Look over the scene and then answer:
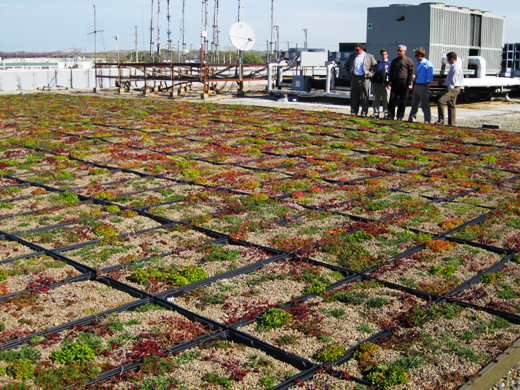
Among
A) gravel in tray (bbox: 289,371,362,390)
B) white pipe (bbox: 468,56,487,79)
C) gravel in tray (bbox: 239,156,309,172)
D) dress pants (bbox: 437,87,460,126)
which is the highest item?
white pipe (bbox: 468,56,487,79)

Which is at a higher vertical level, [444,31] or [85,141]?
[444,31]

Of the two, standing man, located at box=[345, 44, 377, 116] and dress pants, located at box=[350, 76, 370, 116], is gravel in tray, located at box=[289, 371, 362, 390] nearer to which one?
standing man, located at box=[345, 44, 377, 116]

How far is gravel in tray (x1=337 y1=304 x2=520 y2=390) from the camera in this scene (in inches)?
119

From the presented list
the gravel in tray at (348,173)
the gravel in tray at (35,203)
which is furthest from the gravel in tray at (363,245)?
the gravel in tray at (35,203)

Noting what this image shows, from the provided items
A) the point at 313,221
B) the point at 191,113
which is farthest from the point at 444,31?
the point at 313,221

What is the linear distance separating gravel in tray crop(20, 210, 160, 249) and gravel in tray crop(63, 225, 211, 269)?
0.20m

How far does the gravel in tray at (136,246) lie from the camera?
4762 millimetres

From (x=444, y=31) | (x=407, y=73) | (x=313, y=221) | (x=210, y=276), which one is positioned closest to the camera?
(x=210, y=276)

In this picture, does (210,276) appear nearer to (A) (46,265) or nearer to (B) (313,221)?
Result: (A) (46,265)

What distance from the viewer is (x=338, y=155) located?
9648mm

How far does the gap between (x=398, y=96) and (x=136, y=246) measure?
1028cm

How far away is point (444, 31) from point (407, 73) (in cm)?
780

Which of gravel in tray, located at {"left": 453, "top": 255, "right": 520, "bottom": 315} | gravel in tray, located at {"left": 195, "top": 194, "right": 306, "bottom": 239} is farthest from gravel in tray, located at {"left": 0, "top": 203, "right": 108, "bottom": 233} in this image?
gravel in tray, located at {"left": 453, "top": 255, "right": 520, "bottom": 315}

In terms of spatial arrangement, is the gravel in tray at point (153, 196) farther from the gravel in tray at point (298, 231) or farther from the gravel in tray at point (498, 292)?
the gravel in tray at point (498, 292)
